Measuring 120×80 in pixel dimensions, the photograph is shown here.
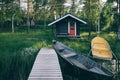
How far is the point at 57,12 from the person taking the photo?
187 ft

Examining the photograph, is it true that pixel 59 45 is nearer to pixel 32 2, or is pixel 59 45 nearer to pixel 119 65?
pixel 119 65

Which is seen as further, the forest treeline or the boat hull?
the forest treeline

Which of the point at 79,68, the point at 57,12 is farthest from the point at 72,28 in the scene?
the point at 57,12

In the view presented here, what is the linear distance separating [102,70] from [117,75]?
939mm

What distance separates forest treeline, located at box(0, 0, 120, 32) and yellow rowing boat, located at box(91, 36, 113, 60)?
1301 centimetres

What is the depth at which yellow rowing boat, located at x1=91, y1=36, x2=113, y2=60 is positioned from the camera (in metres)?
20.9

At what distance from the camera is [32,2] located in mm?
58469

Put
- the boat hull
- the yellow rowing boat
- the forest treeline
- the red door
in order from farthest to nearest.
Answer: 1. the forest treeline
2. the red door
3. the yellow rowing boat
4. the boat hull

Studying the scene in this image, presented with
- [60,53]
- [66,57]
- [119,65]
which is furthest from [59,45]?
[119,65]

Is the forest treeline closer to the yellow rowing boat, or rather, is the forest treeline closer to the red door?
the red door

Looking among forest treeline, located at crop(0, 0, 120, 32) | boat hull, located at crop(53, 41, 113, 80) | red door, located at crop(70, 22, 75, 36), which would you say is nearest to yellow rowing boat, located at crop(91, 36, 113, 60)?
boat hull, located at crop(53, 41, 113, 80)

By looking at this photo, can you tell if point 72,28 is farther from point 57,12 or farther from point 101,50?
point 57,12

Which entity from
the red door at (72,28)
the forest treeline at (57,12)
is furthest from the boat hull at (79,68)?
the forest treeline at (57,12)

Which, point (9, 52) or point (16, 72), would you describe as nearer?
point (16, 72)
